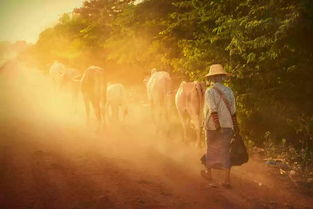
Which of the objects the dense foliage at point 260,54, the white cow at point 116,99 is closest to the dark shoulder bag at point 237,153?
the dense foliage at point 260,54

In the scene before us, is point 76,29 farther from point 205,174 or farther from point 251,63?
→ point 205,174

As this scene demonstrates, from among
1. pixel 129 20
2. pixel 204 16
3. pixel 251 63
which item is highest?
pixel 129 20

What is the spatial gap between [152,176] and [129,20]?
9.83m

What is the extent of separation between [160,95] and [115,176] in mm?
5482

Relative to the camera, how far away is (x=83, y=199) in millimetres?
5805

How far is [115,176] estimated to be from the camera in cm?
703

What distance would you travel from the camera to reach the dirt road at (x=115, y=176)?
229 inches

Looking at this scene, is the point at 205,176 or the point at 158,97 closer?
the point at 205,176

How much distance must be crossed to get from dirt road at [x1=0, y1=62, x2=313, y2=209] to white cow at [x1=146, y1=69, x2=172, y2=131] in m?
1.10

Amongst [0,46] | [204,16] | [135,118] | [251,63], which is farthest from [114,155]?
[0,46]

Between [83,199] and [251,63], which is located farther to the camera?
[251,63]

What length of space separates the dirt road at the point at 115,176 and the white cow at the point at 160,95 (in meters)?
1.10

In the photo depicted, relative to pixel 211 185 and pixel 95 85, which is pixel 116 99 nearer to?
pixel 95 85

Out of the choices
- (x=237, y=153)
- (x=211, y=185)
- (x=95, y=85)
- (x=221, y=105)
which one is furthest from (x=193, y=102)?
(x=95, y=85)
